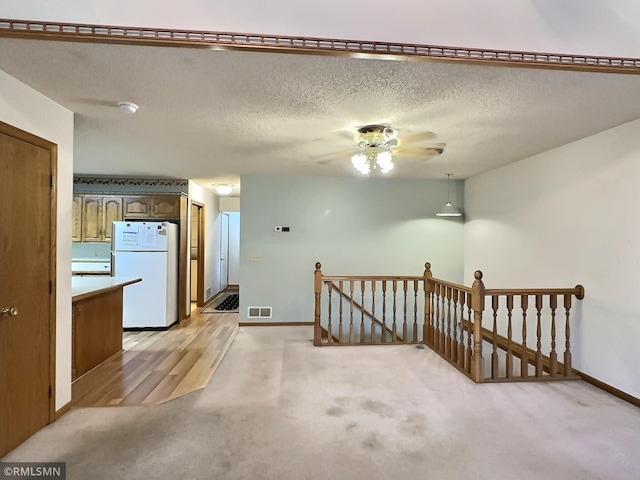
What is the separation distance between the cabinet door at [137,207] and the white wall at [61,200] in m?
2.94

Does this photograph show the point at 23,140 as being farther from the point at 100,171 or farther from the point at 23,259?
the point at 100,171

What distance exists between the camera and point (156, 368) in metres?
3.56

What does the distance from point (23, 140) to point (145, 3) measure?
123 cm

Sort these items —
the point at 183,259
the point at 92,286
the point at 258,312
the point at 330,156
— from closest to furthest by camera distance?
the point at 92,286 < the point at 330,156 < the point at 258,312 < the point at 183,259

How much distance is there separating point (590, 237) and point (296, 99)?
2945 mm

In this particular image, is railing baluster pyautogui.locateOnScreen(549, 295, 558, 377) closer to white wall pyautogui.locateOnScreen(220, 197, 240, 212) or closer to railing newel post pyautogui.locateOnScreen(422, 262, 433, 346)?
railing newel post pyautogui.locateOnScreen(422, 262, 433, 346)

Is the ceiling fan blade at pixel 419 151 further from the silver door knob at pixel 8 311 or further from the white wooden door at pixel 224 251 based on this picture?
the white wooden door at pixel 224 251

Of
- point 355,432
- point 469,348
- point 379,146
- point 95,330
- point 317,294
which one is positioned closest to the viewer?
point 355,432

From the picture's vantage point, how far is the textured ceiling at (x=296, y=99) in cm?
187

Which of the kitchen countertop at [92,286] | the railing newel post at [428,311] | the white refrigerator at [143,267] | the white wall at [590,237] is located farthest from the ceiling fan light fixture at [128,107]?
the white wall at [590,237]

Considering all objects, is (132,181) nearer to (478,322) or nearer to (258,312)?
(258,312)

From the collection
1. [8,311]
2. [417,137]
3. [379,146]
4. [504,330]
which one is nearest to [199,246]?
[8,311]

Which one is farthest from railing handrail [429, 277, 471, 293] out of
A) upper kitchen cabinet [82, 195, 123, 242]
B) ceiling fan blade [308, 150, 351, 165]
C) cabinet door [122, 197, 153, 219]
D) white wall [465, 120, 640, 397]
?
upper kitchen cabinet [82, 195, 123, 242]

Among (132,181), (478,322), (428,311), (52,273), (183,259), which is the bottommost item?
(428,311)
